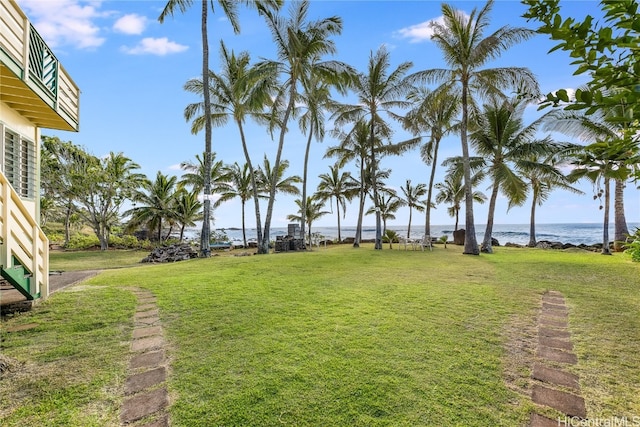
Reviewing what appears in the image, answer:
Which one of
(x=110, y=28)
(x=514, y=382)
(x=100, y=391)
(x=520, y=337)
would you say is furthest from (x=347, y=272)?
(x=110, y=28)

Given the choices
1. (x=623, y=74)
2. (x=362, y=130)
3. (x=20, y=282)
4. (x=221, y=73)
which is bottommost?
(x=20, y=282)

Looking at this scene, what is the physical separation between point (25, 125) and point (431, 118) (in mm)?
17984

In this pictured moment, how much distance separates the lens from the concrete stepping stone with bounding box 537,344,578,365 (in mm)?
3027

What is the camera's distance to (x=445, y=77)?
46.4ft

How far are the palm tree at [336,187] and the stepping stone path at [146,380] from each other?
20.7 m

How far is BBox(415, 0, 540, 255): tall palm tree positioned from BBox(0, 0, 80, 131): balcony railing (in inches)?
517

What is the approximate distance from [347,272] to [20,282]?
6.10 m

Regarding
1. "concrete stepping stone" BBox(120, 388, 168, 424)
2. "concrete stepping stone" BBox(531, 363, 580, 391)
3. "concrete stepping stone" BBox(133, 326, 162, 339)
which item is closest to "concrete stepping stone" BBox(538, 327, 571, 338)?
"concrete stepping stone" BBox(531, 363, 580, 391)

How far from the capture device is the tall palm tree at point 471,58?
492 inches

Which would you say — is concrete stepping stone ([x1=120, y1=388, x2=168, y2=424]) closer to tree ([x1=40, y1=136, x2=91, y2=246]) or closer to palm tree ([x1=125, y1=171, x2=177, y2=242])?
tree ([x1=40, y1=136, x2=91, y2=246])

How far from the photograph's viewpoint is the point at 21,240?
429 cm

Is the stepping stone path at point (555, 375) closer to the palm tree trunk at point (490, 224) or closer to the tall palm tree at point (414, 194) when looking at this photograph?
the palm tree trunk at point (490, 224)

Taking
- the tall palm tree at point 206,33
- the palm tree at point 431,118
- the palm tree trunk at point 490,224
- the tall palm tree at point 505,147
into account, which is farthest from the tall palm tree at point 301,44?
the palm tree trunk at point 490,224

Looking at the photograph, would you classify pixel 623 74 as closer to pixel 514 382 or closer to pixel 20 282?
pixel 514 382
